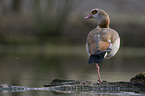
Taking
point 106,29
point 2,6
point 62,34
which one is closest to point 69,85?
point 106,29

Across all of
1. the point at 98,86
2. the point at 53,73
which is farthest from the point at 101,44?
the point at 53,73

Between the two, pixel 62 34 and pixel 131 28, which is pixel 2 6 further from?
pixel 131 28

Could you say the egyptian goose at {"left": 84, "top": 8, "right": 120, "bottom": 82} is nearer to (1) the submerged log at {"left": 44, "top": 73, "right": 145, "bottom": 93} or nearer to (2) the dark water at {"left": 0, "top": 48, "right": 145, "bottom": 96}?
(1) the submerged log at {"left": 44, "top": 73, "right": 145, "bottom": 93}

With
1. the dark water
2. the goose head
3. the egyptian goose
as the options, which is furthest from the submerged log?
the goose head

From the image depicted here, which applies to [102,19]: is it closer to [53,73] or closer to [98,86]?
[98,86]

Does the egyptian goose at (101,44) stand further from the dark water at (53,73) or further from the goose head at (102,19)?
the dark water at (53,73)

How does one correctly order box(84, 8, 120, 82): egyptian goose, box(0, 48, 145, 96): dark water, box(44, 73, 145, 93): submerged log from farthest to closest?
box(84, 8, 120, 82): egyptian goose < box(44, 73, 145, 93): submerged log < box(0, 48, 145, 96): dark water

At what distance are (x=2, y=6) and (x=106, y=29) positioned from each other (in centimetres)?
1976

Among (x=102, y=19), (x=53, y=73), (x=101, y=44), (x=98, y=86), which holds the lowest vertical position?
(x=98, y=86)

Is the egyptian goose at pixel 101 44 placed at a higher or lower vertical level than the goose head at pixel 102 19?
lower

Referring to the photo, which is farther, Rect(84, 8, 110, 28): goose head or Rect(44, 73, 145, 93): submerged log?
Rect(84, 8, 110, 28): goose head

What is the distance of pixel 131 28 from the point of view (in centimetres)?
2534

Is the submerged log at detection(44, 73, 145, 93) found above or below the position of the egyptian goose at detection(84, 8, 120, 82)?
below

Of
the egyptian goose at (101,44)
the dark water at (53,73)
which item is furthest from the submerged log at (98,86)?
the egyptian goose at (101,44)
